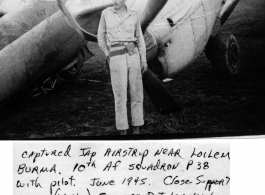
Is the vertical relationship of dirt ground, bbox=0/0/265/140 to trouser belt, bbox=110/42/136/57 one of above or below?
below

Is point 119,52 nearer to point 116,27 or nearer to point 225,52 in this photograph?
point 116,27

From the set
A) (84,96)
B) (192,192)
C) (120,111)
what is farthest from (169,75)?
(192,192)
